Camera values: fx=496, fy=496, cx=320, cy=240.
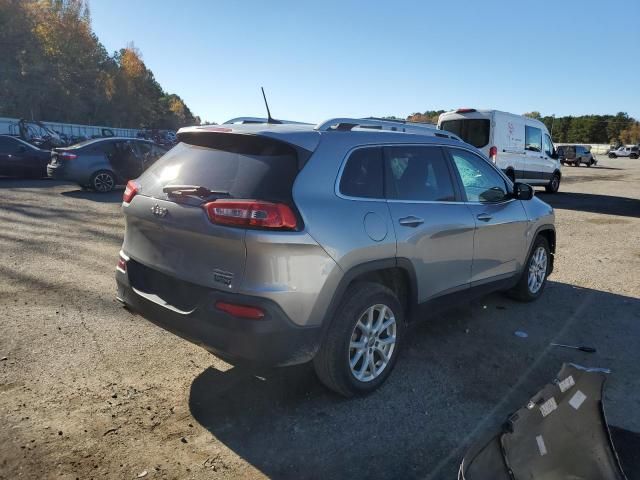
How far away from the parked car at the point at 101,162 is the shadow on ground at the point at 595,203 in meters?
11.7

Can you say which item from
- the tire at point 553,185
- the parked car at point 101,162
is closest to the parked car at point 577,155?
the tire at point 553,185

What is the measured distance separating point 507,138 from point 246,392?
12643 millimetres

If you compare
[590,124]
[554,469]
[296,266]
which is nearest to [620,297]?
[554,469]

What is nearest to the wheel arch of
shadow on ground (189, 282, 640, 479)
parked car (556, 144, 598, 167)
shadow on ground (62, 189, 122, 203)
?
shadow on ground (189, 282, 640, 479)

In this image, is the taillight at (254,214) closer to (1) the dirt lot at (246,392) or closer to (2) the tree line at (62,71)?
(1) the dirt lot at (246,392)

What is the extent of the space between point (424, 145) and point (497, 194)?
1.20 metres

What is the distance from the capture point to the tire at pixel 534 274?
5.38 meters

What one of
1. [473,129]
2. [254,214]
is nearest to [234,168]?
[254,214]

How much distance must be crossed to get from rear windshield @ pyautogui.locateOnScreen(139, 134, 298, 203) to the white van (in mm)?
11575

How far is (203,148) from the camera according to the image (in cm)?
335

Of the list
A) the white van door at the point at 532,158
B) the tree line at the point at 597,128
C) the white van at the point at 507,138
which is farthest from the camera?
the tree line at the point at 597,128

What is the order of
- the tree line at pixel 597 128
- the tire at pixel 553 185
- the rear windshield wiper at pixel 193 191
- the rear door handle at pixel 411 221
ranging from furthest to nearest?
the tree line at pixel 597 128 < the tire at pixel 553 185 < the rear door handle at pixel 411 221 < the rear windshield wiper at pixel 193 191

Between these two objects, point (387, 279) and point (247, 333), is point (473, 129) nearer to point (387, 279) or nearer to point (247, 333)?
point (387, 279)

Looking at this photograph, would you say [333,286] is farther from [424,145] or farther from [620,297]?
[620,297]
